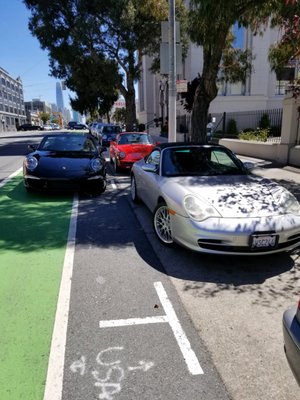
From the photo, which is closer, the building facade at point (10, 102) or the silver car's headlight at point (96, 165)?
the silver car's headlight at point (96, 165)

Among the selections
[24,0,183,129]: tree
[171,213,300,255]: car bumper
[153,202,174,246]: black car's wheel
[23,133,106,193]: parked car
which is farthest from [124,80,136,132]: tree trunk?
[171,213,300,255]: car bumper

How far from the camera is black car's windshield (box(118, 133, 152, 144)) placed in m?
12.1

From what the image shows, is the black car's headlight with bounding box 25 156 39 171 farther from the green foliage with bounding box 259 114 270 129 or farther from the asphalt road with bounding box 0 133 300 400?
the green foliage with bounding box 259 114 270 129

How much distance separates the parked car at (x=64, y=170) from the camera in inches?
296

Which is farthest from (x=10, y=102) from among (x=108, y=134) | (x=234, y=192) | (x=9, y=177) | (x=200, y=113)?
(x=234, y=192)

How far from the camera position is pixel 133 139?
12258 mm

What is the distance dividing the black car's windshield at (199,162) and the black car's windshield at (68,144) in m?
3.65

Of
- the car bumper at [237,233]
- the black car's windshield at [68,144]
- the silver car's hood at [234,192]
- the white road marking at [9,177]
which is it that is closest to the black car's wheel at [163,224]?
the silver car's hood at [234,192]

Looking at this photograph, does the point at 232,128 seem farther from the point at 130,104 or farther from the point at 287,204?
the point at 287,204

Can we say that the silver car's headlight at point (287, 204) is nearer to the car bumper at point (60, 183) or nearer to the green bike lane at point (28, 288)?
the green bike lane at point (28, 288)

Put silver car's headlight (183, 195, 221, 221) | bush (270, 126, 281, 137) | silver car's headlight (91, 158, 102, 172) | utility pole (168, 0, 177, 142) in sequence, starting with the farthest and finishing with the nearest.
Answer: bush (270, 126, 281, 137)
utility pole (168, 0, 177, 142)
silver car's headlight (91, 158, 102, 172)
silver car's headlight (183, 195, 221, 221)

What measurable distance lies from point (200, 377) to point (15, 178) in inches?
384

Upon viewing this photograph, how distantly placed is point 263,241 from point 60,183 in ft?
15.9

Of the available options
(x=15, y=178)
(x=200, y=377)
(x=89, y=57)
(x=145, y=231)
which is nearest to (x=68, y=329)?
(x=200, y=377)
